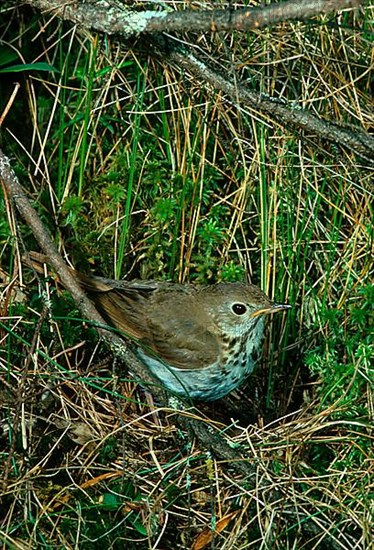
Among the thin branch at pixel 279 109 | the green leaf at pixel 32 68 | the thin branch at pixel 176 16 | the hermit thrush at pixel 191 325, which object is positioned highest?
the thin branch at pixel 176 16

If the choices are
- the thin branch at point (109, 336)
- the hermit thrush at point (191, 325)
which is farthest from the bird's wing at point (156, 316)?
the thin branch at point (109, 336)

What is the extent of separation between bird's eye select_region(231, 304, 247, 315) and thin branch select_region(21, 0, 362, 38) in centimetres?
123

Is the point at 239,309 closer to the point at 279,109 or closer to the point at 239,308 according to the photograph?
the point at 239,308

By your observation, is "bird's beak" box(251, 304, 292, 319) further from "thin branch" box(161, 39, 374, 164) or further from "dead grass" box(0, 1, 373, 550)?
"thin branch" box(161, 39, 374, 164)

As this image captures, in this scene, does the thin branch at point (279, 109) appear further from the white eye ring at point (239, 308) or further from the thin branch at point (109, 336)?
the thin branch at point (109, 336)

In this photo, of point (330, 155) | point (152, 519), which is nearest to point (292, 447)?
point (152, 519)

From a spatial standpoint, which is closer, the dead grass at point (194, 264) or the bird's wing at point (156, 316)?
the dead grass at point (194, 264)

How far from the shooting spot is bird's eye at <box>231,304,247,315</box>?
14.9 ft

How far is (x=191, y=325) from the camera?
15.4 feet

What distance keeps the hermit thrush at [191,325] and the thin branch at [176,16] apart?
1.16m

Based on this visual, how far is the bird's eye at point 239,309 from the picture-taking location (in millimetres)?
4537

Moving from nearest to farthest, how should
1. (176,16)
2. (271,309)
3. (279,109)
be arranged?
1. (176,16)
2. (271,309)
3. (279,109)

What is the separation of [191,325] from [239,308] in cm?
27

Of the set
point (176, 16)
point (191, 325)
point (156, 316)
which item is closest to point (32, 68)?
point (176, 16)
